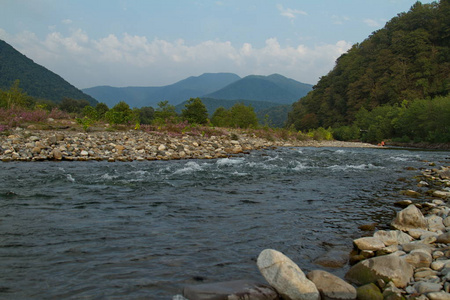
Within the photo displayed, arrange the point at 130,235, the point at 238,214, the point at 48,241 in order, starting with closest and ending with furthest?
the point at 48,241, the point at 130,235, the point at 238,214

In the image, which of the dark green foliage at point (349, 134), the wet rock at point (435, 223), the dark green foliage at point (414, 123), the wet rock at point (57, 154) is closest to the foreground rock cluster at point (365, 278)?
the wet rock at point (435, 223)

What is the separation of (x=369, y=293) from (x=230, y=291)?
1.56m

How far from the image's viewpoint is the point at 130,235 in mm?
5000

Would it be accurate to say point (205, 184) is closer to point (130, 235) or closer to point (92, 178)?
point (92, 178)

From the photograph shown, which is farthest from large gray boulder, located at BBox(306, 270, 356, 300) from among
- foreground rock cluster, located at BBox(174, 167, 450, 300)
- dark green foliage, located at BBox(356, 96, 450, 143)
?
dark green foliage, located at BBox(356, 96, 450, 143)

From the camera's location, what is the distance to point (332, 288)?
10.9ft

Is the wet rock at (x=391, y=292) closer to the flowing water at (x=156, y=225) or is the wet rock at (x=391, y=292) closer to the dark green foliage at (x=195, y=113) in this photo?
the flowing water at (x=156, y=225)

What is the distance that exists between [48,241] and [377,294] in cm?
473

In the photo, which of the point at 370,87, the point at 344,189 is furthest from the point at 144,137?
the point at 370,87

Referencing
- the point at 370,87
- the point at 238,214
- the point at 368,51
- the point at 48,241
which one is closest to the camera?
the point at 48,241

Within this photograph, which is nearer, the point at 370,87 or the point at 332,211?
the point at 332,211

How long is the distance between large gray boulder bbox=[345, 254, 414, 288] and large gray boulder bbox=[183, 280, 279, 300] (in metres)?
1.27

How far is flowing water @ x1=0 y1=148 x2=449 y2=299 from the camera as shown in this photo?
363 cm

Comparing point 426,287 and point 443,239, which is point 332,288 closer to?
point 426,287
